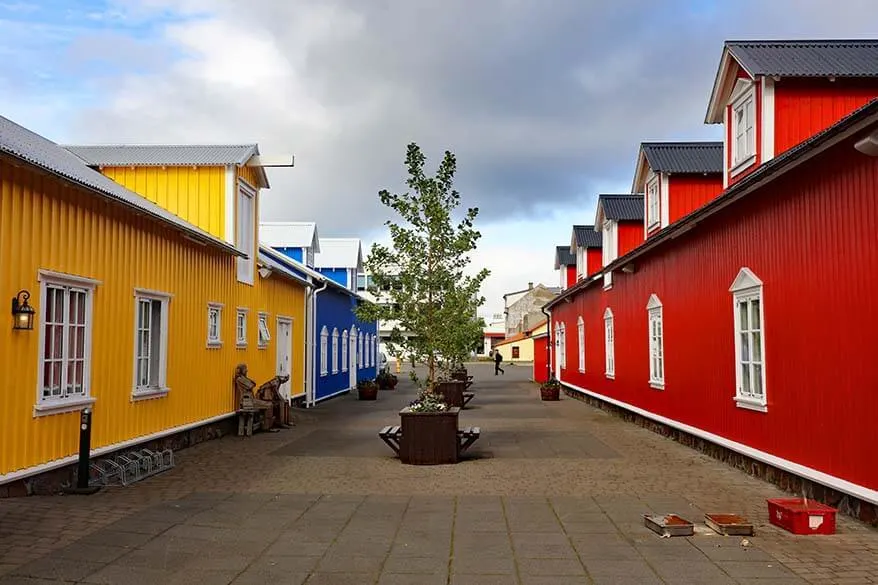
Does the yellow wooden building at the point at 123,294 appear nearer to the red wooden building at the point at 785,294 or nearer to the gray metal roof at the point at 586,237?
the red wooden building at the point at 785,294

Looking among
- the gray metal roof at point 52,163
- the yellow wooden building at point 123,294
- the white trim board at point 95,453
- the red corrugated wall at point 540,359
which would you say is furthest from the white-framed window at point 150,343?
the red corrugated wall at point 540,359

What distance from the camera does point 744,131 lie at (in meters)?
12.4

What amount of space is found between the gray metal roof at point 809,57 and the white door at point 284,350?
12364 mm

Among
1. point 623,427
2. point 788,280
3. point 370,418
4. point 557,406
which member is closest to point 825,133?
point 788,280

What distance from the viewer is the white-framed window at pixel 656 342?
15.0 m

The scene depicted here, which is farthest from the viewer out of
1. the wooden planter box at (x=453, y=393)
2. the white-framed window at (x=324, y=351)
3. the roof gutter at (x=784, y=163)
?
the white-framed window at (x=324, y=351)

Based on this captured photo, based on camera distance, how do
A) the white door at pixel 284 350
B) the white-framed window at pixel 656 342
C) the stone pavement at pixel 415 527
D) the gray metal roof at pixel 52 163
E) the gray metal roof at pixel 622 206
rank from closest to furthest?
the stone pavement at pixel 415 527 → the gray metal roof at pixel 52 163 → the white-framed window at pixel 656 342 → the white door at pixel 284 350 → the gray metal roof at pixel 622 206

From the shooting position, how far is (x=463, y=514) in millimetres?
7855

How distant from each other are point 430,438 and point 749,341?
4622 mm

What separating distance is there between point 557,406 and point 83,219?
648 inches

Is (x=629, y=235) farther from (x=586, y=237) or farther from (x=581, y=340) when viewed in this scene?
(x=581, y=340)

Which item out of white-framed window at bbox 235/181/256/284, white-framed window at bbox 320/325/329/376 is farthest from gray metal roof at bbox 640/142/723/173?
white-framed window at bbox 320/325/329/376

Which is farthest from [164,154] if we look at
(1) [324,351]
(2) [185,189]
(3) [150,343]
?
(1) [324,351]

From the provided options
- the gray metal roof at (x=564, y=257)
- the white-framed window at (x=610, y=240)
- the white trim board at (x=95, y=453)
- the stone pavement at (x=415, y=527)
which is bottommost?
the stone pavement at (x=415, y=527)
